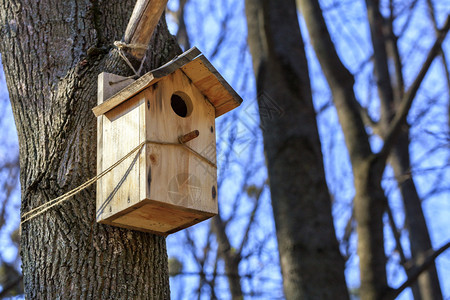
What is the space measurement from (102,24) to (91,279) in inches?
53.2

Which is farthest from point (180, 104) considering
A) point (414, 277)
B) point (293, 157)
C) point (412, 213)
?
point (412, 213)

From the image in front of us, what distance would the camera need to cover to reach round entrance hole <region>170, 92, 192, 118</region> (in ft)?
9.44

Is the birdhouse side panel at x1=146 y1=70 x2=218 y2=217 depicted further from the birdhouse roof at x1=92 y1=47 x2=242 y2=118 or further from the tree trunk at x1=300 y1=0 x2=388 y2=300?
the tree trunk at x1=300 y1=0 x2=388 y2=300

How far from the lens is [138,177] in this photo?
Result: 2.46 metres

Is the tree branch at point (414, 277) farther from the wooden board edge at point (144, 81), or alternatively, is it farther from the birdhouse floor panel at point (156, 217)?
the wooden board edge at point (144, 81)

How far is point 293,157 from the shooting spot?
3295 millimetres

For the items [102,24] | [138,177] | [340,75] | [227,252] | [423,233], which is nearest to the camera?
[138,177]

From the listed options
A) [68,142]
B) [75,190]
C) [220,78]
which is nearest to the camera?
[75,190]

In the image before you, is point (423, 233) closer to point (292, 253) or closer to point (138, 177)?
point (292, 253)

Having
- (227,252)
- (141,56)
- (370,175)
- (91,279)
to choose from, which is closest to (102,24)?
(141,56)

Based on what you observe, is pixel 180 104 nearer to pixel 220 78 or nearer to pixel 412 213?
pixel 220 78

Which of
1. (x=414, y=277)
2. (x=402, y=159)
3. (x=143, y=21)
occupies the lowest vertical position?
(x=414, y=277)

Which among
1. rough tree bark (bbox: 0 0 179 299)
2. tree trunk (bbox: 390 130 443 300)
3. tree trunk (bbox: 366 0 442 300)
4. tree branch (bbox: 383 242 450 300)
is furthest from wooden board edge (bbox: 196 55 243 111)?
tree trunk (bbox: 390 130 443 300)

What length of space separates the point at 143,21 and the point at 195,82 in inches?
14.8
